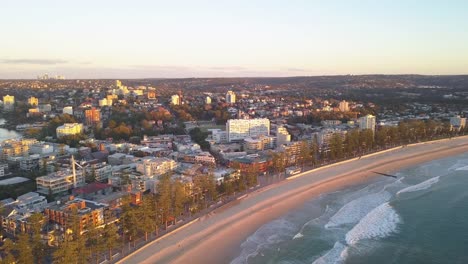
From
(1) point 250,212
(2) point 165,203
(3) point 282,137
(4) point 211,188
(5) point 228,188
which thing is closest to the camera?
(2) point 165,203

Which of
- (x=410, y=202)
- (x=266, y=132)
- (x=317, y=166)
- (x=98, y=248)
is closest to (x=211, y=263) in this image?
(x=98, y=248)

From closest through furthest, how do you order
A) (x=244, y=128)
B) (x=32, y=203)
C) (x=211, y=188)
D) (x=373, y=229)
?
(x=373, y=229) < (x=32, y=203) < (x=211, y=188) < (x=244, y=128)

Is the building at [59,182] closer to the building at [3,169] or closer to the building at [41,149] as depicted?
the building at [3,169]

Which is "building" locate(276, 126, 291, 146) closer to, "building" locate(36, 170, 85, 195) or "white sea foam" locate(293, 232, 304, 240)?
"building" locate(36, 170, 85, 195)

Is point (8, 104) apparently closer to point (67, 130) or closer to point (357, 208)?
point (67, 130)

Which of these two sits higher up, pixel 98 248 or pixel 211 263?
pixel 98 248

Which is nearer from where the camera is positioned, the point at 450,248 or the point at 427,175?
the point at 450,248

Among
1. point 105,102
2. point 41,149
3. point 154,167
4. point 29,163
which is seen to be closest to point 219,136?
point 154,167

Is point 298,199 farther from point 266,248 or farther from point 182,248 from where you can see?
point 182,248
